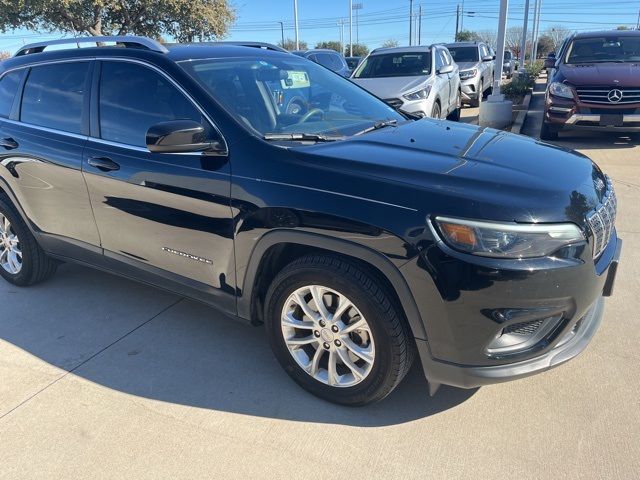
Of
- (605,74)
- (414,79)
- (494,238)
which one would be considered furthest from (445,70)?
(494,238)

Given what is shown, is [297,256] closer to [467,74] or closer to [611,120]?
[611,120]

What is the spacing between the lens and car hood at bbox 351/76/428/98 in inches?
339

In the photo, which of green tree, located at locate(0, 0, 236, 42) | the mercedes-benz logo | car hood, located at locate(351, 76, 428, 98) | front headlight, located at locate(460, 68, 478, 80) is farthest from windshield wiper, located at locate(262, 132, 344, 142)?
green tree, located at locate(0, 0, 236, 42)

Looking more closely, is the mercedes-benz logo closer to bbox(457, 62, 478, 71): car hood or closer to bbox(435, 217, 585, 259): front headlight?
bbox(457, 62, 478, 71): car hood

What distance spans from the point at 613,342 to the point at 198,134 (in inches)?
105

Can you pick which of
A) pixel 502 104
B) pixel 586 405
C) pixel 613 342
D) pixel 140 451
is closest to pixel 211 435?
pixel 140 451

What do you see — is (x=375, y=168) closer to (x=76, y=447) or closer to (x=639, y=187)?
(x=76, y=447)

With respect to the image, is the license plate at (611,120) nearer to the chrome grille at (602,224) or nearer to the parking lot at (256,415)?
the parking lot at (256,415)

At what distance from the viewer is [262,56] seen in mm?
3627

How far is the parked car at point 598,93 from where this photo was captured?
300 inches

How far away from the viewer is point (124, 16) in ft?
77.0

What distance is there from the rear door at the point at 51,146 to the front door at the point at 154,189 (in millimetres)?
A: 157

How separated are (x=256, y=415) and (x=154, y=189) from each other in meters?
1.37

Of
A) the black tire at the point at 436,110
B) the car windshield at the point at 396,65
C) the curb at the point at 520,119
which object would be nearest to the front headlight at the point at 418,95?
the black tire at the point at 436,110
